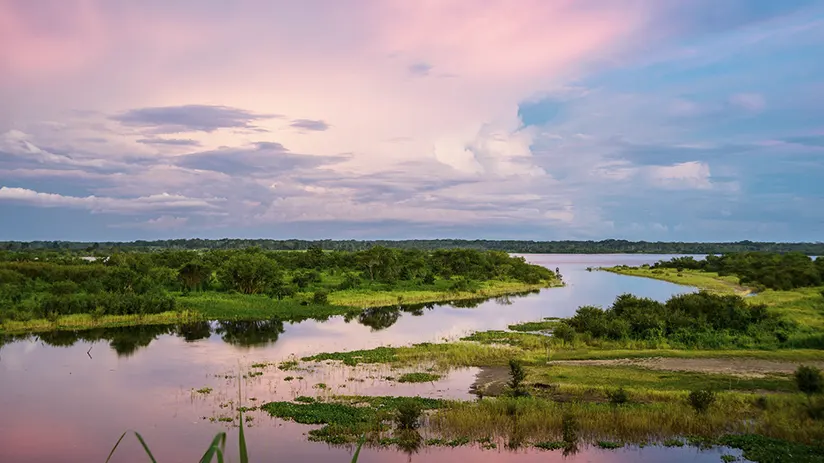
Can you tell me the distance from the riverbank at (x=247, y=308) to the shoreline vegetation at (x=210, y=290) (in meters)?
0.09

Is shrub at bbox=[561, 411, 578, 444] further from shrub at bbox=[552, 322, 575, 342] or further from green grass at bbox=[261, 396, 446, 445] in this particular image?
shrub at bbox=[552, 322, 575, 342]

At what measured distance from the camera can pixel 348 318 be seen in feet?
208

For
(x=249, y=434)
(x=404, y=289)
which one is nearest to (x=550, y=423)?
(x=249, y=434)

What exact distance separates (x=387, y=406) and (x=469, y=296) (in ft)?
198

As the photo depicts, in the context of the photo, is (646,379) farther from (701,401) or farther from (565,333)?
(565,333)

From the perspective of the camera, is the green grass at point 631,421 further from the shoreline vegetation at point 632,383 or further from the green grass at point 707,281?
the green grass at point 707,281

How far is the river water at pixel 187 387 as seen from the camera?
22.7 metres

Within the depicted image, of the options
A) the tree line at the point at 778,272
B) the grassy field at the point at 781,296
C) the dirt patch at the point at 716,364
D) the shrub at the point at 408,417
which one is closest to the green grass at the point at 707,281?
the grassy field at the point at 781,296

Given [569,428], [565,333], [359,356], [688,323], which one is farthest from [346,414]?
[688,323]

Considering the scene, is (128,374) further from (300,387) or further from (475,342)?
(475,342)

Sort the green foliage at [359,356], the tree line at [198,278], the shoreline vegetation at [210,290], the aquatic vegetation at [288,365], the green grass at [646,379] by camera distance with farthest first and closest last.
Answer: the tree line at [198,278] → the shoreline vegetation at [210,290] → the green foliage at [359,356] → the aquatic vegetation at [288,365] → the green grass at [646,379]

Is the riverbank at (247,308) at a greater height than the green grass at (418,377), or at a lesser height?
greater

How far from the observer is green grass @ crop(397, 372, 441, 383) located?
1357 inches

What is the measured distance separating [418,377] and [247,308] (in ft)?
110
